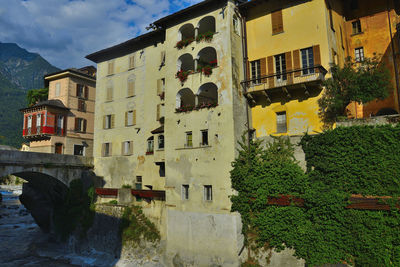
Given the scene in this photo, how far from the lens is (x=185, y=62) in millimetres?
26797

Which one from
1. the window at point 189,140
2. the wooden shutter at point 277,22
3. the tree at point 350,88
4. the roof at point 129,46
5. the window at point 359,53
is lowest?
the window at point 189,140

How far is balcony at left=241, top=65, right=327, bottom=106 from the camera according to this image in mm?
20219

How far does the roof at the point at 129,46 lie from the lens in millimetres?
30016

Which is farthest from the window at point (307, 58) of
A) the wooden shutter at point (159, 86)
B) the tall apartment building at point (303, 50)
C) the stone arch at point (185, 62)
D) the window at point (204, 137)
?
the wooden shutter at point (159, 86)

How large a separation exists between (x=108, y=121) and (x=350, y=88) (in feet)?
80.1

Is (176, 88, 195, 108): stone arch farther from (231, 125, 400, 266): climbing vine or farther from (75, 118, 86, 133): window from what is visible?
(75, 118, 86, 133): window

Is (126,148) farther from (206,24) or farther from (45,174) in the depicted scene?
(206,24)

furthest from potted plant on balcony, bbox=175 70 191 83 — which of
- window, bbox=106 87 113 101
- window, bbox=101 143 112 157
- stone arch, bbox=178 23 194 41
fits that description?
window, bbox=101 143 112 157

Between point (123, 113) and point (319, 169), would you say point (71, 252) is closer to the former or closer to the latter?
point (123, 113)

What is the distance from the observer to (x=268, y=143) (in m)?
22.0

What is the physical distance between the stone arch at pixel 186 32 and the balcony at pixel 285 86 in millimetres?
7341

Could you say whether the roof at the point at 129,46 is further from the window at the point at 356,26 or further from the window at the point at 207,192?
the window at the point at 356,26

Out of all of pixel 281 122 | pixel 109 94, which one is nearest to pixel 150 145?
pixel 109 94

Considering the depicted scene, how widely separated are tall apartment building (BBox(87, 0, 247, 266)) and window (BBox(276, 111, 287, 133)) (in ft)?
8.01
